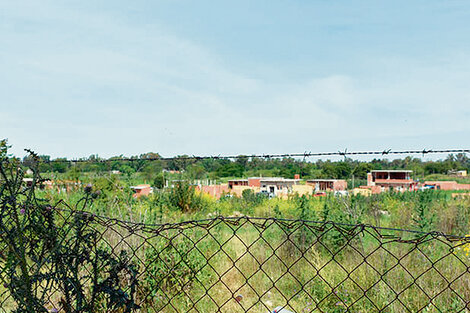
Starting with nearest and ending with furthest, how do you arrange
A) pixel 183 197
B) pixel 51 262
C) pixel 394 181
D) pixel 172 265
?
pixel 51 262
pixel 172 265
pixel 183 197
pixel 394 181

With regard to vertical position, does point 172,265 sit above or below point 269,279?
above

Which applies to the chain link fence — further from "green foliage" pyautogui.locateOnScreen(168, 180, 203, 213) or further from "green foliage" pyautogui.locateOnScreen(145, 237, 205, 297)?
"green foliage" pyautogui.locateOnScreen(168, 180, 203, 213)

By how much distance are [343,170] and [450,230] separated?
3094 millimetres

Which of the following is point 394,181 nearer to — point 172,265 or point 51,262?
point 172,265

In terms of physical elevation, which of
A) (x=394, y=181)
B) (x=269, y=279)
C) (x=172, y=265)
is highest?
(x=394, y=181)

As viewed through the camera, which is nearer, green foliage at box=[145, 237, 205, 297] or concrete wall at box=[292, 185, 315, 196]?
green foliage at box=[145, 237, 205, 297]

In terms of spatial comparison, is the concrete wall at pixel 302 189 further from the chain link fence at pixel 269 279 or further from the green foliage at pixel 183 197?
the chain link fence at pixel 269 279

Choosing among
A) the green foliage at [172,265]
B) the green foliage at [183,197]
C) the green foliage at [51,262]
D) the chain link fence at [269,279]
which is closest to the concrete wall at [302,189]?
the green foliage at [183,197]

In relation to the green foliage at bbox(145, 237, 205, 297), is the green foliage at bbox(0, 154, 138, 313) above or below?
above

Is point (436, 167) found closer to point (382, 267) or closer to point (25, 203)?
point (382, 267)

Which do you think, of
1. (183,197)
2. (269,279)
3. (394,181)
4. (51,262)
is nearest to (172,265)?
(269,279)

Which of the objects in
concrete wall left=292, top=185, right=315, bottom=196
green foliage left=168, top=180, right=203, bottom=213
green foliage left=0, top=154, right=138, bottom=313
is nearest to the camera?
green foliage left=0, top=154, right=138, bottom=313

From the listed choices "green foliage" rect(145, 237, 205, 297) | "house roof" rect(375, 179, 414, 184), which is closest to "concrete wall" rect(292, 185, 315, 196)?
"house roof" rect(375, 179, 414, 184)

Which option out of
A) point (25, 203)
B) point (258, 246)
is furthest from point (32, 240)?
point (258, 246)
